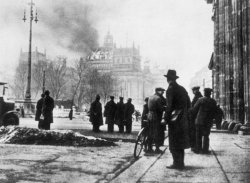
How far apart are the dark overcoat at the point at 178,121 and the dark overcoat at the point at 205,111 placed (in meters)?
2.66

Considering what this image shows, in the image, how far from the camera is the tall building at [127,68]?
136m

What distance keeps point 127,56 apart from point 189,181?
149346 mm

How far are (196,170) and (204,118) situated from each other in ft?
10.0

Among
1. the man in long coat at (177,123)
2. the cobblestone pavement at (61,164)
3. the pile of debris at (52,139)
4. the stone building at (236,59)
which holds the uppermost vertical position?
the stone building at (236,59)

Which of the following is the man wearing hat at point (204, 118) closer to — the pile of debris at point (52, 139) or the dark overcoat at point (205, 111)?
the dark overcoat at point (205, 111)

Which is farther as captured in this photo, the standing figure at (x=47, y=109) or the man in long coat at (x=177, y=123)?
the standing figure at (x=47, y=109)

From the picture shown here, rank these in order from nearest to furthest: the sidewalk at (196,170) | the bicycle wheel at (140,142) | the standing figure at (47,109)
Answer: the sidewalk at (196,170)
the bicycle wheel at (140,142)
the standing figure at (47,109)

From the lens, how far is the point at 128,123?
1845cm

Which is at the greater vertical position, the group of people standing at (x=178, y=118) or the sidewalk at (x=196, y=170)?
the group of people standing at (x=178, y=118)

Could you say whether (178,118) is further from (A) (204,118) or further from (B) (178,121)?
(A) (204,118)

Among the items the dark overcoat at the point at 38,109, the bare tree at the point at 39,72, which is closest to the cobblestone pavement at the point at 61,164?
the dark overcoat at the point at 38,109

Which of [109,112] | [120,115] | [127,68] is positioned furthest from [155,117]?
[127,68]

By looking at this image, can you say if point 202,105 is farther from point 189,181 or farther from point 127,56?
point 127,56

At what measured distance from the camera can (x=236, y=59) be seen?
19.0 meters
